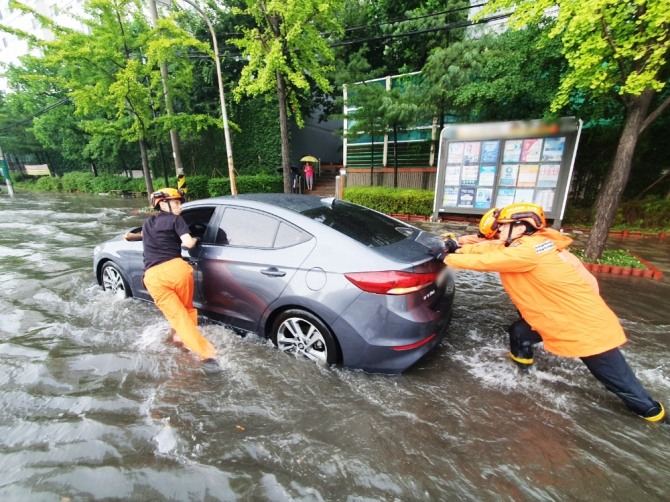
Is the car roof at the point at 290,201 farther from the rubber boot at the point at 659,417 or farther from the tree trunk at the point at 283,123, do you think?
the tree trunk at the point at 283,123

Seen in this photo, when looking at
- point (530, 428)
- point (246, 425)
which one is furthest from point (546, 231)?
point (246, 425)

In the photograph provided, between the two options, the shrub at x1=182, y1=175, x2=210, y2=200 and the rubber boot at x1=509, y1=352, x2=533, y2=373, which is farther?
the shrub at x1=182, y1=175, x2=210, y2=200

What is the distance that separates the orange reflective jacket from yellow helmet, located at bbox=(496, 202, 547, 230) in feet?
0.32

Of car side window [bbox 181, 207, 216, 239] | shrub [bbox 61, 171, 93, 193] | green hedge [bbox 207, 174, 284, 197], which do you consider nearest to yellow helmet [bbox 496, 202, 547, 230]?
car side window [bbox 181, 207, 216, 239]

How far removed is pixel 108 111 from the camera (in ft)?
46.9

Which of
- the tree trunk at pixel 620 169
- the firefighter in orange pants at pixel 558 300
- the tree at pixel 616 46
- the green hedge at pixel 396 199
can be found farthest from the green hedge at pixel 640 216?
the firefighter in orange pants at pixel 558 300

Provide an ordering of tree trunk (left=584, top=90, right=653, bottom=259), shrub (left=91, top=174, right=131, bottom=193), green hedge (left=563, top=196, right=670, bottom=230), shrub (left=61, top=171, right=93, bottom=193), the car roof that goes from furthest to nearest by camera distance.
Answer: shrub (left=61, top=171, right=93, bottom=193)
shrub (left=91, top=174, right=131, bottom=193)
green hedge (left=563, top=196, right=670, bottom=230)
tree trunk (left=584, top=90, right=653, bottom=259)
the car roof

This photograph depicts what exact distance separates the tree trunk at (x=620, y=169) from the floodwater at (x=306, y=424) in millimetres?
2587

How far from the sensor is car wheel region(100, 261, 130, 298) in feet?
14.3

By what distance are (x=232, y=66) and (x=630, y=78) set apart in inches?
698

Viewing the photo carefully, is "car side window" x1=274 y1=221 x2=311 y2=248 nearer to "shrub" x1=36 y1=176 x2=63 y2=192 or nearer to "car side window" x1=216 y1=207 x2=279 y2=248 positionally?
"car side window" x1=216 y1=207 x2=279 y2=248

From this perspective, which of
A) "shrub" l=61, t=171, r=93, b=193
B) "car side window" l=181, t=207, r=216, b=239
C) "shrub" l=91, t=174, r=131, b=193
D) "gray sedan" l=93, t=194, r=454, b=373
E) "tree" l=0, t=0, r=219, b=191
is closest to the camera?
"gray sedan" l=93, t=194, r=454, b=373

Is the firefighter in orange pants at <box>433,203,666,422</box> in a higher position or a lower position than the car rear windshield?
lower

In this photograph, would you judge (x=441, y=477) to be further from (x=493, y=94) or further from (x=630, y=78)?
(x=493, y=94)
